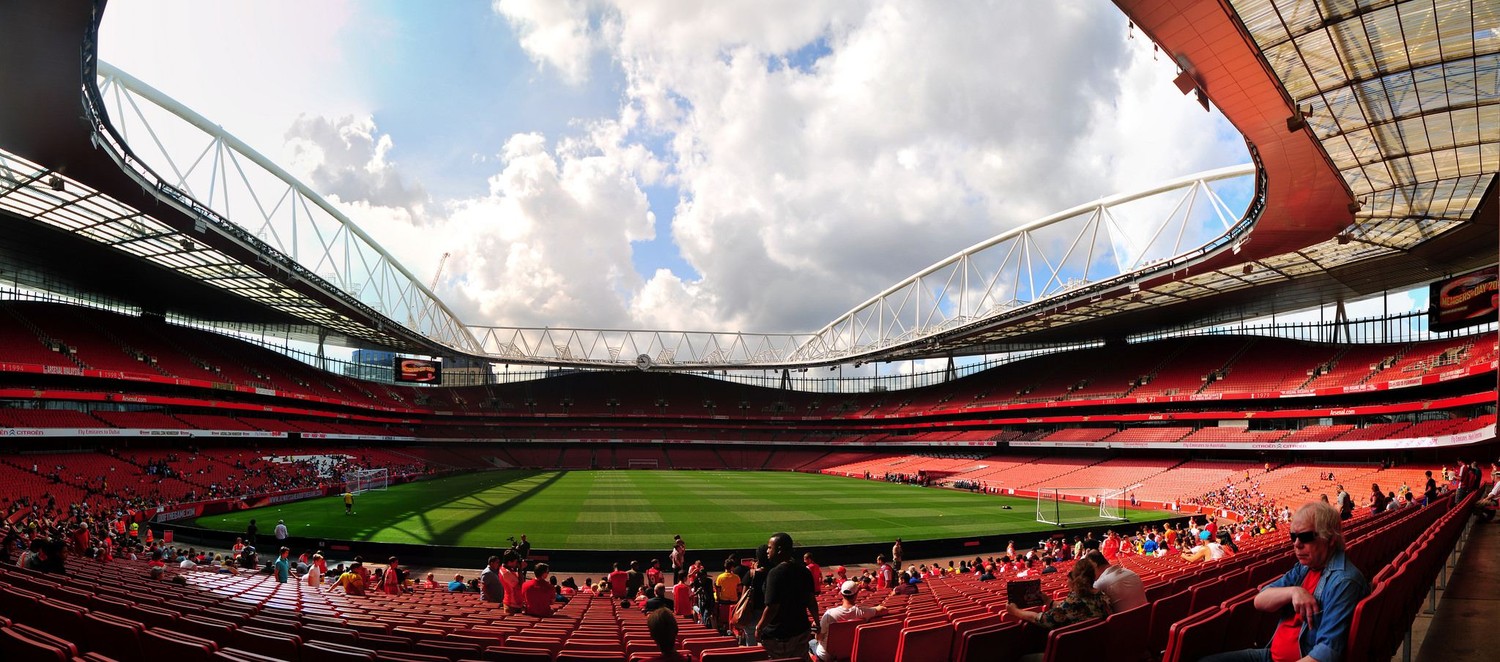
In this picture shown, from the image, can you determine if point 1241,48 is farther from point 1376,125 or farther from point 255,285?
point 255,285

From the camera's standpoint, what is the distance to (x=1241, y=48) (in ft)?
48.0

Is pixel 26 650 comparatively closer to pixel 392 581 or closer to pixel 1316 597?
pixel 1316 597

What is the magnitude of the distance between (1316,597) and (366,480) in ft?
180

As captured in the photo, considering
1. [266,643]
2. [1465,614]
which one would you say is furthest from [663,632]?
[1465,614]

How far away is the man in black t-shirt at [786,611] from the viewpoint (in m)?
6.40

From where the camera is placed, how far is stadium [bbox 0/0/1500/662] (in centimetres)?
746

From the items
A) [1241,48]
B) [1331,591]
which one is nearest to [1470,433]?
[1241,48]

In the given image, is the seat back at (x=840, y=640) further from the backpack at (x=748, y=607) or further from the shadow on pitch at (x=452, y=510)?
the shadow on pitch at (x=452, y=510)

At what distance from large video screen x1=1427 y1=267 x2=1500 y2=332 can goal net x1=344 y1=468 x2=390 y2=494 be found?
6549 cm

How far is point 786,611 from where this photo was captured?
21.1 feet

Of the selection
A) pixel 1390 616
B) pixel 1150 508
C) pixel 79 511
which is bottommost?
pixel 1150 508

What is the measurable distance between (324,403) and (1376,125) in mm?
69096

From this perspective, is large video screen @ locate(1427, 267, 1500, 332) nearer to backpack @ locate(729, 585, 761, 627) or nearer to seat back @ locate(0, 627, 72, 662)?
backpack @ locate(729, 585, 761, 627)

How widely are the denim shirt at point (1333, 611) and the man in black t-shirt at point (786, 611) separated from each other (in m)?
3.75
